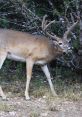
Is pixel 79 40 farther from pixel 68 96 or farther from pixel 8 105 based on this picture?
pixel 8 105

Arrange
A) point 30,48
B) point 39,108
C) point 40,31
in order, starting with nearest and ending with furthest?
point 39,108, point 30,48, point 40,31

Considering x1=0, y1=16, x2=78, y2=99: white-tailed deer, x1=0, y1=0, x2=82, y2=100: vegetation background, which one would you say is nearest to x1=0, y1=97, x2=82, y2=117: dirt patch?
x1=0, y1=16, x2=78, y2=99: white-tailed deer

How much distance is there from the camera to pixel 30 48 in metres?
9.84

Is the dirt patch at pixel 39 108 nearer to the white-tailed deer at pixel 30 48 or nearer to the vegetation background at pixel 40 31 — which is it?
the white-tailed deer at pixel 30 48

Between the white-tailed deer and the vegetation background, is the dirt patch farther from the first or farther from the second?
the vegetation background

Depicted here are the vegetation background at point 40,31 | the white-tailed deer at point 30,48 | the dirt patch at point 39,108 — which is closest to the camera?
the dirt patch at point 39,108

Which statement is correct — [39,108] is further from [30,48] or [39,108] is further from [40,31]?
[40,31]

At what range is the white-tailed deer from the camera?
9.75m

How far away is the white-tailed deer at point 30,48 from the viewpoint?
32.0 ft

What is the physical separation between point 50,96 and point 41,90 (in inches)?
12.9

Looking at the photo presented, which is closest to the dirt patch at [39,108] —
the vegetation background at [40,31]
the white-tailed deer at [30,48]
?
the white-tailed deer at [30,48]

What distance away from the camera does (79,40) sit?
34.3ft

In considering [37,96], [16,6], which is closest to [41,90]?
[37,96]

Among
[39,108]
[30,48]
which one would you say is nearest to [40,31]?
[30,48]
